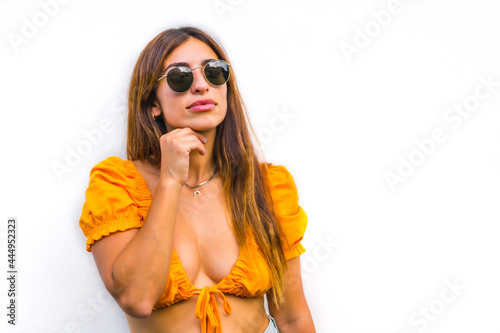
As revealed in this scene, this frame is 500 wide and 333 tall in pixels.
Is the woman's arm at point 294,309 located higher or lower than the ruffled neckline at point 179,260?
lower

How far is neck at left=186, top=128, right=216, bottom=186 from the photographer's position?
196 cm

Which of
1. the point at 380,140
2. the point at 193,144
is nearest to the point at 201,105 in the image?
the point at 193,144

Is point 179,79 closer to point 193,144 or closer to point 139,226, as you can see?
point 193,144

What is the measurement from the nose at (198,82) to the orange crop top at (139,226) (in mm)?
354

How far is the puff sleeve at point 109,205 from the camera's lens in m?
1.64

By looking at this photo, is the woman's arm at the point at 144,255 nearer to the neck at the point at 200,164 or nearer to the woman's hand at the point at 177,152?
A: the woman's hand at the point at 177,152

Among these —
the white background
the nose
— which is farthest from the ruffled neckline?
the white background

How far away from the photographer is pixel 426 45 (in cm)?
252

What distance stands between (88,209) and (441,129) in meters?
1.68

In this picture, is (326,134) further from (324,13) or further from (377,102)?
(324,13)

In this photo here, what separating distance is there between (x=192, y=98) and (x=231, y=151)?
12.5 inches

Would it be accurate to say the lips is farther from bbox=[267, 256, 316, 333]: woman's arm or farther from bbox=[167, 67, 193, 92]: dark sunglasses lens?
bbox=[267, 256, 316, 333]: woman's arm

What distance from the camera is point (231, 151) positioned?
2.03 m

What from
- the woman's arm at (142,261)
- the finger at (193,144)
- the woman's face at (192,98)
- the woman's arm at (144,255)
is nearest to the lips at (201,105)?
the woman's face at (192,98)
